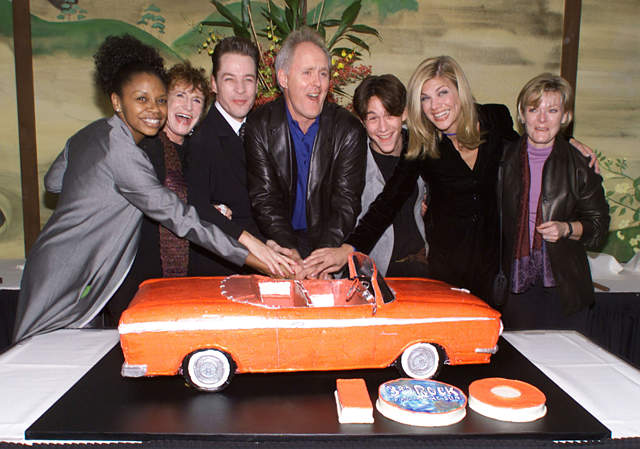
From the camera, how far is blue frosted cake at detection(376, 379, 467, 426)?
1.24 meters

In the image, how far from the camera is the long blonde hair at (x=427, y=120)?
92.2 inches

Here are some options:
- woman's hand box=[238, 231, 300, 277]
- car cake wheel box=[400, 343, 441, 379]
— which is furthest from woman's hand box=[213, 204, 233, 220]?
car cake wheel box=[400, 343, 441, 379]

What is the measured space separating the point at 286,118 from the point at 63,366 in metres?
1.48

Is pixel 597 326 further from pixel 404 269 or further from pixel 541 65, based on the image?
pixel 541 65

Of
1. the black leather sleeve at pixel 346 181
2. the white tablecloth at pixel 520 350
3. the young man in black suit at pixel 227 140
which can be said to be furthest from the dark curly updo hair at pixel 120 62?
the white tablecloth at pixel 520 350

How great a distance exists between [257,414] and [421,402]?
43cm

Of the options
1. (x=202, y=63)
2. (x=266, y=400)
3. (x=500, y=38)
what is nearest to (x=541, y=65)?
(x=500, y=38)

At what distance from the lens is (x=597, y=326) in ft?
9.64

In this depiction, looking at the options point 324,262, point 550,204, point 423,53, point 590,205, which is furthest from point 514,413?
point 423,53

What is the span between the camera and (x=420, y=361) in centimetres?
152

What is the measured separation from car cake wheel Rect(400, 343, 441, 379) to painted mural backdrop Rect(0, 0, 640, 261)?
3.79 m

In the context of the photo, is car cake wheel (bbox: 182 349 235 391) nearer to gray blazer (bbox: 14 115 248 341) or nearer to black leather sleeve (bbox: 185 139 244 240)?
gray blazer (bbox: 14 115 248 341)

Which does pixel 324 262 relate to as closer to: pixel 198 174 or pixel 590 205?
pixel 198 174

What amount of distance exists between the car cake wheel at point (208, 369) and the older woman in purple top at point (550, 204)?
5.29 ft
